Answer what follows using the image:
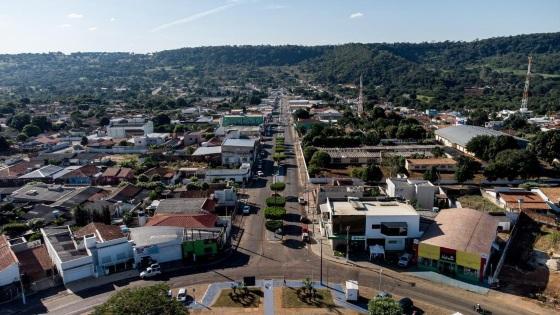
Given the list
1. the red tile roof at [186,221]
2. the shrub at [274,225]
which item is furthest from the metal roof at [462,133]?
the red tile roof at [186,221]

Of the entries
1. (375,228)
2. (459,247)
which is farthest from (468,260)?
(375,228)

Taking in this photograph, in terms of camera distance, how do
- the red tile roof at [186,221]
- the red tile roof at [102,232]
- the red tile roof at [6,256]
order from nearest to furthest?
1. the red tile roof at [6,256]
2. the red tile roof at [102,232]
3. the red tile roof at [186,221]

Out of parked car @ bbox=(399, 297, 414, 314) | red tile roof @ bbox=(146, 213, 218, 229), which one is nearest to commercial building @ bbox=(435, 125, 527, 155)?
parked car @ bbox=(399, 297, 414, 314)

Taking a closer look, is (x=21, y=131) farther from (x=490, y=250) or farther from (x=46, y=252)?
(x=490, y=250)

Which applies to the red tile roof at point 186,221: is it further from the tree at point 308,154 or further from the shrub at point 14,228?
the tree at point 308,154


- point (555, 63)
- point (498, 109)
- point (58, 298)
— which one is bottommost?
point (58, 298)

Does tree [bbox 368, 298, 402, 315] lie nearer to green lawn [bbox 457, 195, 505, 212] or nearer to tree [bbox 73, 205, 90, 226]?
green lawn [bbox 457, 195, 505, 212]

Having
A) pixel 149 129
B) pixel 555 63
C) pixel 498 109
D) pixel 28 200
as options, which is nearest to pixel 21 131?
pixel 149 129
